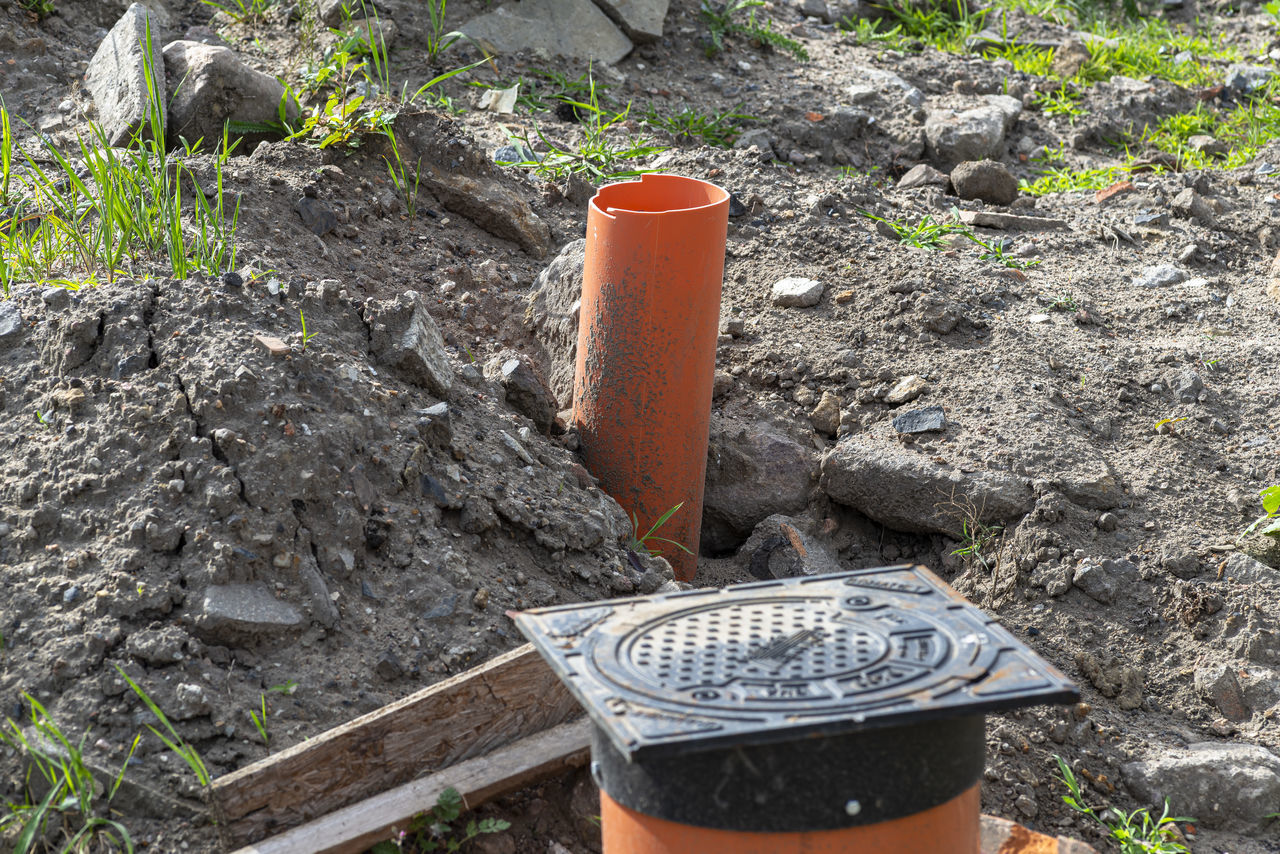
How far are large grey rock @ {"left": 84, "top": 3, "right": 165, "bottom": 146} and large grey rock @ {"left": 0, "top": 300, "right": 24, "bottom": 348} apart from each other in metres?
1.13

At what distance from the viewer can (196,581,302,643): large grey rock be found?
2.12 metres

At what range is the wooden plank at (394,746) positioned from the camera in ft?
6.15

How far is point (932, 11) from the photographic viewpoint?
21.6 feet

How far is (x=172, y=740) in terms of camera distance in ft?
6.51

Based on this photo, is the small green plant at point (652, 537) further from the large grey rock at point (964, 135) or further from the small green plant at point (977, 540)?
the large grey rock at point (964, 135)

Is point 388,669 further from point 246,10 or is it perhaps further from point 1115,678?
point 246,10

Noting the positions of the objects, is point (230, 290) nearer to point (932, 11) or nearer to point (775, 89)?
point (775, 89)

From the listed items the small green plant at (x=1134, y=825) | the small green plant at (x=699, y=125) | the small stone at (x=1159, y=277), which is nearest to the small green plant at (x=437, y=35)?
the small green plant at (x=699, y=125)

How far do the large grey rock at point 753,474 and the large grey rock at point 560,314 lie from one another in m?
0.50

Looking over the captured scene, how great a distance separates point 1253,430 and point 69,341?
10.6 feet

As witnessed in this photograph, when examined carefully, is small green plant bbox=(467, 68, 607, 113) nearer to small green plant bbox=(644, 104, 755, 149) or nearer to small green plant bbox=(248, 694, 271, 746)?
small green plant bbox=(644, 104, 755, 149)

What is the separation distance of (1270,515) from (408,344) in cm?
233

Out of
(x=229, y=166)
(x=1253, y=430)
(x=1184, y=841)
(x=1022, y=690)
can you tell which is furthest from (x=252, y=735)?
(x=1253, y=430)

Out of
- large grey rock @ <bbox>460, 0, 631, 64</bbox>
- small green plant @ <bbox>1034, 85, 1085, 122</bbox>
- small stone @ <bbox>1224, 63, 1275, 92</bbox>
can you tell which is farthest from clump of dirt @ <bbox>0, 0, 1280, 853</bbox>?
small stone @ <bbox>1224, 63, 1275, 92</bbox>
